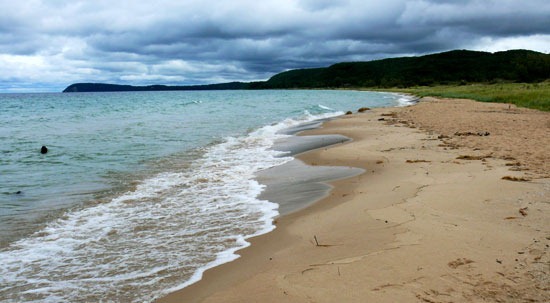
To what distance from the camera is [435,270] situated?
414cm

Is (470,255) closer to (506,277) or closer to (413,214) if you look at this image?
(506,277)

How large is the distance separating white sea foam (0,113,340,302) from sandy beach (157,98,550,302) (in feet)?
1.43

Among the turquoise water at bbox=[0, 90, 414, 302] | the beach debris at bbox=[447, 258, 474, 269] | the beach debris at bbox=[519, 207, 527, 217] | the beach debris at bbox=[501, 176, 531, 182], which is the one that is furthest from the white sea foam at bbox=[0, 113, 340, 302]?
the beach debris at bbox=[501, 176, 531, 182]

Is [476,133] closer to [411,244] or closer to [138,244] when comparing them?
[411,244]

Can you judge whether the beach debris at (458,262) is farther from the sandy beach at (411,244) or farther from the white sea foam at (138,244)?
the white sea foam at (138,244)

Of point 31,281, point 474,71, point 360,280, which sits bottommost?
point 31,281

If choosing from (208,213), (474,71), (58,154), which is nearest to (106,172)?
(58,154)

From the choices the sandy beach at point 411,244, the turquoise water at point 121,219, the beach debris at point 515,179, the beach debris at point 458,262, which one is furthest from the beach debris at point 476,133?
the beach debris at point 458,262

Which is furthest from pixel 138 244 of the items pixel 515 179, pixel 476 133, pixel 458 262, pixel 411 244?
pixel 476 133

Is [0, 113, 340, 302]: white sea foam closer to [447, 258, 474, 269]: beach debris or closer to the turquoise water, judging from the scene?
the turquoise water

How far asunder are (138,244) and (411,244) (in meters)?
3.85

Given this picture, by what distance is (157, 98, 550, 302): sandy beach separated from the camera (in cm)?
384

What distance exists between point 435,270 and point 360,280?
2.60ft

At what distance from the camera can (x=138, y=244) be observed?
6012mm
